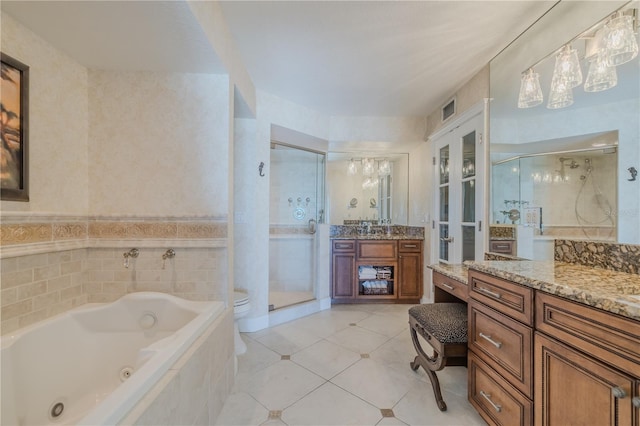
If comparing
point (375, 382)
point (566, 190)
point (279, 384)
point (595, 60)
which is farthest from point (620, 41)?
point (279, 384)

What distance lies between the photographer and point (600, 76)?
4.07 feet

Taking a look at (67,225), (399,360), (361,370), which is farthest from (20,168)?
(399,360)

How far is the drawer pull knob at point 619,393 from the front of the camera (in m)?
0.76

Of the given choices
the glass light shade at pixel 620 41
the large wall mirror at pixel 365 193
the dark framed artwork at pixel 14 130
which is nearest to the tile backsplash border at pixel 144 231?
the dark framed artwork at pixel 14 130

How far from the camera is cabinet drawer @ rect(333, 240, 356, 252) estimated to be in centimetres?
339

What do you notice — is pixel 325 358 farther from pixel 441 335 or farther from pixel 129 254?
pixel 129 254

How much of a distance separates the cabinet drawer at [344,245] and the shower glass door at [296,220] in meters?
0.28

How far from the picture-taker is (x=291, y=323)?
9.23 feet

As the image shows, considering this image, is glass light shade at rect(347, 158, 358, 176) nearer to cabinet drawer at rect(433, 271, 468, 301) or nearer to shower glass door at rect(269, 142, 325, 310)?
shower glass door at rect(269, 142, 325, 310)

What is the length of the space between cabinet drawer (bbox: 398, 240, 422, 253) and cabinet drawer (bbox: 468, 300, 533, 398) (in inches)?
77.3

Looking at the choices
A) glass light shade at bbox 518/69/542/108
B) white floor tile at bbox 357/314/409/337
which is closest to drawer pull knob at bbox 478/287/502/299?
glass light shade at bbox 518/69/542/108

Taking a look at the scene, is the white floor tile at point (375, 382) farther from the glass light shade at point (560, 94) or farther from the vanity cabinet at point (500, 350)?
the glass light shade at point (560, 94)

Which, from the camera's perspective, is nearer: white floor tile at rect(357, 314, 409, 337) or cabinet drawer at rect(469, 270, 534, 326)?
cabinet drawer at rect(469, 270, 534, 326)

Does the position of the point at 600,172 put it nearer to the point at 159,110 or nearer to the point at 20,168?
the point at 159,110
